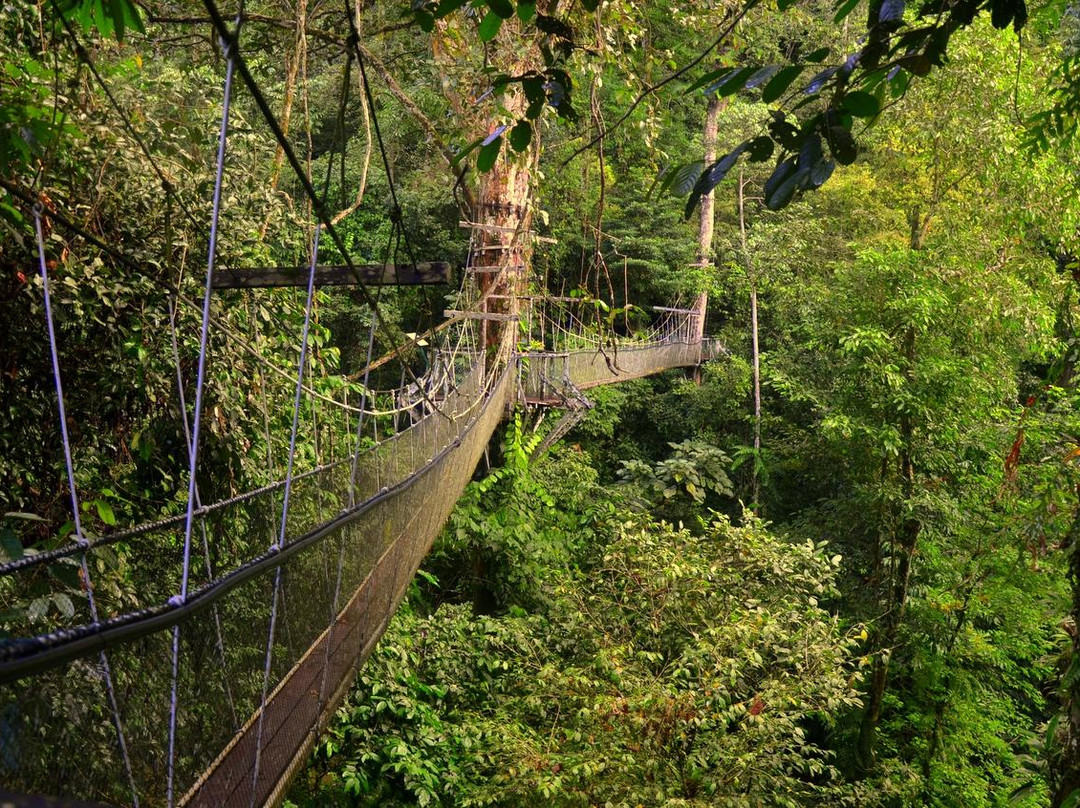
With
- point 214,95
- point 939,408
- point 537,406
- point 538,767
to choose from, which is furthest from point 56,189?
point 939,408

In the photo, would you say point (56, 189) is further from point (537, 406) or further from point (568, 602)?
point (537, 406)

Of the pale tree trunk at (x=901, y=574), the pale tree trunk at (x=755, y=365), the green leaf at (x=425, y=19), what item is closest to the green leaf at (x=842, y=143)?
the green leaf at (x=425, y=19)

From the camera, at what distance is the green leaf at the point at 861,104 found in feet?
2.49

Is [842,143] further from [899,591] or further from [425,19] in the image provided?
[899,591]

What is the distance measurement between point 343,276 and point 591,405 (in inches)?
175

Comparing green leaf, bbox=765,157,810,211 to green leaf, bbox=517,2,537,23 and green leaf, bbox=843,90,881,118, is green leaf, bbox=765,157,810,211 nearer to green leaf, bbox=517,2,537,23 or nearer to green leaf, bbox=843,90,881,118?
green leaf, bbox=843,90,881,118

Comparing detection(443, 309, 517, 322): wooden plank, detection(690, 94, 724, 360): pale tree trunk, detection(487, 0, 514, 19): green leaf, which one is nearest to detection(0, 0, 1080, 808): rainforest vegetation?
detection(487, 0, 514, 19): green leaf

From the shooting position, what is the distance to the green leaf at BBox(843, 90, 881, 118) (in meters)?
0.76

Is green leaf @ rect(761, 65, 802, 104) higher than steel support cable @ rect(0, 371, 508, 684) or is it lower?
higher

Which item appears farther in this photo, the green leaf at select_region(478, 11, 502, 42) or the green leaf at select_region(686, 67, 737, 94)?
the green leaf at select_region(478, 11, 502, 42)

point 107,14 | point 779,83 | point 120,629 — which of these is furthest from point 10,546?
point 779,83

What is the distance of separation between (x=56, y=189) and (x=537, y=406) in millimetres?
4291

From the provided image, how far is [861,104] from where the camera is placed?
0.76m

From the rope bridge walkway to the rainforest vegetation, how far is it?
Answer: 0.03 metres
